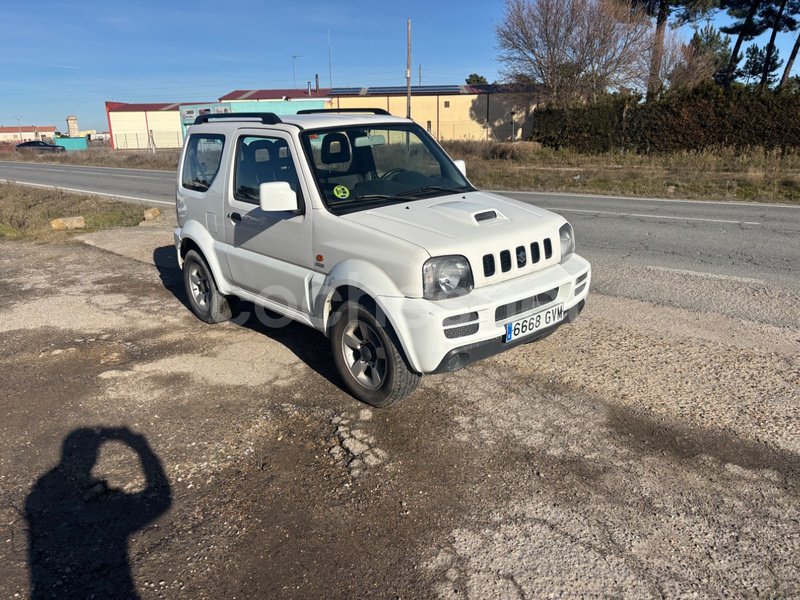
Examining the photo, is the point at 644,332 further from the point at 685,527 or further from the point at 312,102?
the point at 312,102

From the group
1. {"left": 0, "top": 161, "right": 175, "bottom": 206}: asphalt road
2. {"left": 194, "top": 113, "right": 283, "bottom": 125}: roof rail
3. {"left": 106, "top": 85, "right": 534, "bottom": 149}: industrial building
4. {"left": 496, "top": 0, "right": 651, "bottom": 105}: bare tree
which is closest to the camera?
{"left": 194, "top": 113, "right": 283, "bottom": 125}: roof rail

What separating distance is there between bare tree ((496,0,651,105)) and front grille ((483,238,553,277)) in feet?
105

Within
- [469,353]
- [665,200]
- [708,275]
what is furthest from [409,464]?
[665,200]

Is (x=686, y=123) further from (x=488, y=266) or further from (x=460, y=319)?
(x=460, y=319)

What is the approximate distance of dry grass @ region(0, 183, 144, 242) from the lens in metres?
12.0

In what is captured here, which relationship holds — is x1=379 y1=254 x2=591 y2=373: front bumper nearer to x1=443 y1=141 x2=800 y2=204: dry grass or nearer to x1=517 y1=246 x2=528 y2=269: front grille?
x1=517 y1=246 x2=528 y2=269: front grille

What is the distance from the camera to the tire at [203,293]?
5.83 m

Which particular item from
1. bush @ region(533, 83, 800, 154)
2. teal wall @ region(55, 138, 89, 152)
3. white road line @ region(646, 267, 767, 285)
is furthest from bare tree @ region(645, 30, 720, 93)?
teal wall @ region(55, 138, 89, 152)

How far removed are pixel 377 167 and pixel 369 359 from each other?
1.66 metres

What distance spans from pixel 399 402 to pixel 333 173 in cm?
181

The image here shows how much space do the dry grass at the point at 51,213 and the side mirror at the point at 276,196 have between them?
8614 millimetres

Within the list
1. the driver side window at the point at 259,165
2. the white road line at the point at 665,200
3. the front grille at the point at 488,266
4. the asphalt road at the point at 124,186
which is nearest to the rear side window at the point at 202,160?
the driver side window at the point at 259,165

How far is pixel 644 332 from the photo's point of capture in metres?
5.31

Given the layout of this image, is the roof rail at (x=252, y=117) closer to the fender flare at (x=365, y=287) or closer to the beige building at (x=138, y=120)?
the fender flare at (x=365, y=287)
